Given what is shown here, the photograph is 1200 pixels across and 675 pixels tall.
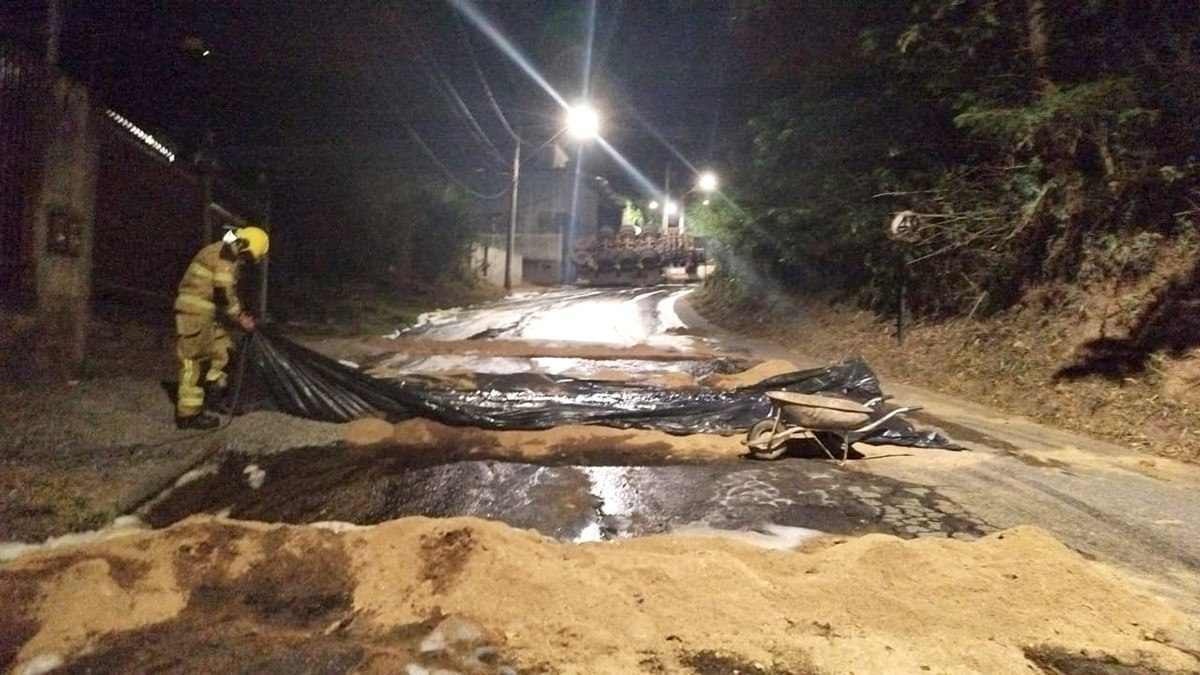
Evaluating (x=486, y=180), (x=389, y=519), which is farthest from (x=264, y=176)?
(x=486, y=180)

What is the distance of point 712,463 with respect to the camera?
5344 mm

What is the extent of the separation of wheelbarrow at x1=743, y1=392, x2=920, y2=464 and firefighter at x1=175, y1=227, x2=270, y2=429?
424 centimetres

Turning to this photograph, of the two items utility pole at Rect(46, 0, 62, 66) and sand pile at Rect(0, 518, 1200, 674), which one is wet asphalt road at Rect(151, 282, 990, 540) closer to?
sand pile at Rect(0, 518, 1200, 674)

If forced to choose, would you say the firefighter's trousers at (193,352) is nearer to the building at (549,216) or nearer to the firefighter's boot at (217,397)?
the firefighter's boot at (217,397)

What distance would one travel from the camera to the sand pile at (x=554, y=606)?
2.49 meters

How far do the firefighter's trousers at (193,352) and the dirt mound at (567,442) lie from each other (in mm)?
1578

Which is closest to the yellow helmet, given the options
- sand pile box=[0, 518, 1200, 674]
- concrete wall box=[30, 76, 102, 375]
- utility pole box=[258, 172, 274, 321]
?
concrete wall box=[30, 76, 102, 375]

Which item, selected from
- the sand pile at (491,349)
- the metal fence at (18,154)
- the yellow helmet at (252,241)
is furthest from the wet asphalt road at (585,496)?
the sand pile at (491,349)

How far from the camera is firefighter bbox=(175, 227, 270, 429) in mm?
5426

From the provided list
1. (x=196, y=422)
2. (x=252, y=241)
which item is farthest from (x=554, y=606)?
(x=252, y=241)

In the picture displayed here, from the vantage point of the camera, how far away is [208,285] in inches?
218

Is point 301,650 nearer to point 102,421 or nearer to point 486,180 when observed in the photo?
point 102,421

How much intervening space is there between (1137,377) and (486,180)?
31.8m

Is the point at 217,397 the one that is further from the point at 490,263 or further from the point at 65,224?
the point at 490,263
